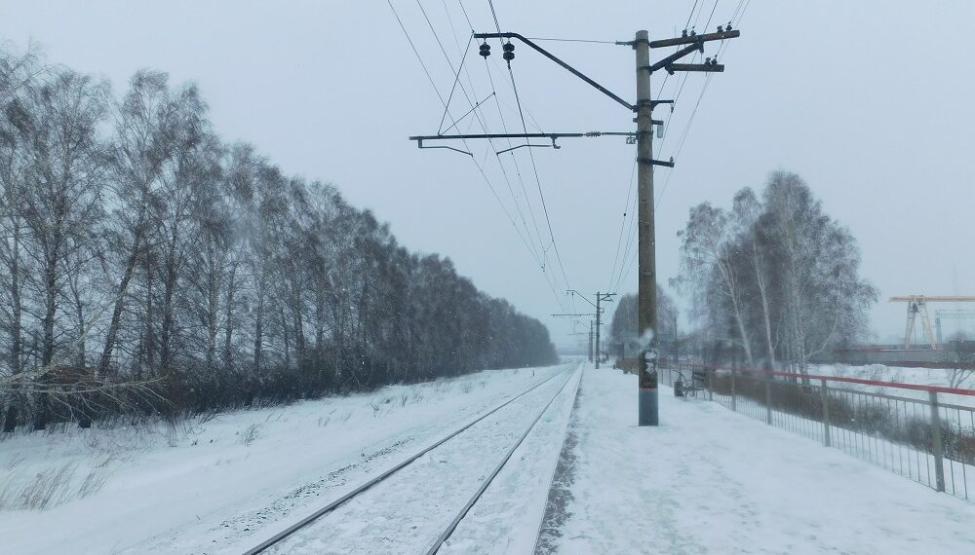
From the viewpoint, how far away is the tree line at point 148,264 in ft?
50.1

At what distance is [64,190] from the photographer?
54.0 ft

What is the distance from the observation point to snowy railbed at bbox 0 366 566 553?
22.2 ft

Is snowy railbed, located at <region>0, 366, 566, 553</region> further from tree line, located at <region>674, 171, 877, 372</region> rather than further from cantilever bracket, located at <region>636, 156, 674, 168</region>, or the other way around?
tree line, located at <region>674, 171, 877, 372</region>

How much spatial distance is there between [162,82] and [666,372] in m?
25.8

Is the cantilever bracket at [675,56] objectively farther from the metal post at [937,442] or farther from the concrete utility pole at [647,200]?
the metal post at [937,442]

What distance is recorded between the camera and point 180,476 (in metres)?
10.4

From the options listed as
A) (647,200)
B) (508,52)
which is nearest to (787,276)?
(647,200)

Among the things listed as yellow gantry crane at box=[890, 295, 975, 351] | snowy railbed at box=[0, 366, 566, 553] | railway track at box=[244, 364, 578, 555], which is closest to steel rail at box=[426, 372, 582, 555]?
railway track at box=[244, 364, 578, 555]

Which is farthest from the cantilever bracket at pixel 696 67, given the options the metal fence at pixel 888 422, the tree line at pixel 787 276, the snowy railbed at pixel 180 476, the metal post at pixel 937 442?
the tree line at pixel 787 276

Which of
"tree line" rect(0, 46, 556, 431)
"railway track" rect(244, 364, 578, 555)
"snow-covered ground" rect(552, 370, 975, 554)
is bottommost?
"railway track" rect(244, 364, 578, 555)

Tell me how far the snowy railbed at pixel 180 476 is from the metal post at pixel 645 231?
15.4ft

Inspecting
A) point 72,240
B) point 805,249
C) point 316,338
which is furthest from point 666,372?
point 72,240

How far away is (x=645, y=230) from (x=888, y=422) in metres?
6.80

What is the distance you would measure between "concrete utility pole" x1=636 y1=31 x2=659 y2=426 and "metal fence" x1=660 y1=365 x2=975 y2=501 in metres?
2.50
